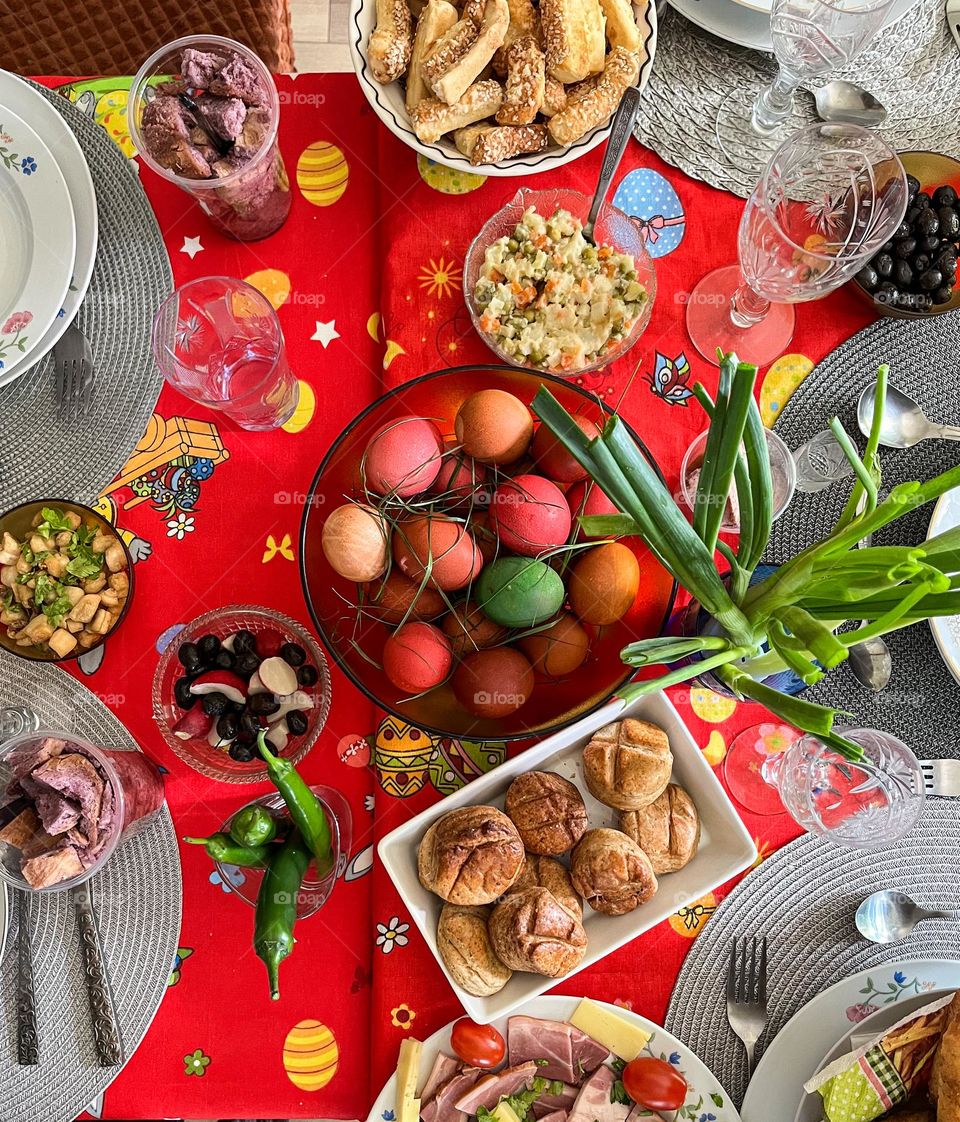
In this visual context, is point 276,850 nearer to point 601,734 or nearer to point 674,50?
point 601,734

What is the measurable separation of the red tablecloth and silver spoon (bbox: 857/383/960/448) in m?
0.08

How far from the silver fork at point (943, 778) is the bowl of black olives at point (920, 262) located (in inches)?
19.5

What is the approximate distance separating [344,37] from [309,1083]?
1.94 m

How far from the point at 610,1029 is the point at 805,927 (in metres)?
0.24

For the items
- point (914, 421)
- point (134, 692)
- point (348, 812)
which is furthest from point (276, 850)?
A: point (914, 421)

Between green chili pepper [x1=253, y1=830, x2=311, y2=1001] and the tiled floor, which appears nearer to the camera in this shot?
green chili pepper [x1=253, y1=830, x2=311, y2=1001]

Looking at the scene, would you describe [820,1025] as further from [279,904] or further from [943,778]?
[279,904]

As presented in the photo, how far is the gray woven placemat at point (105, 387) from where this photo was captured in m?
0.98

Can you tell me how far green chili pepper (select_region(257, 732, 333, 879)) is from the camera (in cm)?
81

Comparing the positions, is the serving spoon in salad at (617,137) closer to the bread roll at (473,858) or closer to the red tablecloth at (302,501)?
the red tablecloth at (302,501)

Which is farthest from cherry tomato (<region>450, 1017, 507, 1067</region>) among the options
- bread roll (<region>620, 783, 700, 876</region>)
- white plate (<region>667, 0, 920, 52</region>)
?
white plate (<region>667, 0, 920, 52</region>)

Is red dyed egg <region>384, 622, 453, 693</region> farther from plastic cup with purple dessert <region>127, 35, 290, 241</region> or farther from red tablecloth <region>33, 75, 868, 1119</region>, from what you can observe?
plastic cup with purple dessert <region>127, 35, 290, 241</region>

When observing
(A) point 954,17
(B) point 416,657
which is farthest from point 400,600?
(A) point 954,17

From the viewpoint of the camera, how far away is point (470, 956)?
0.85 m
